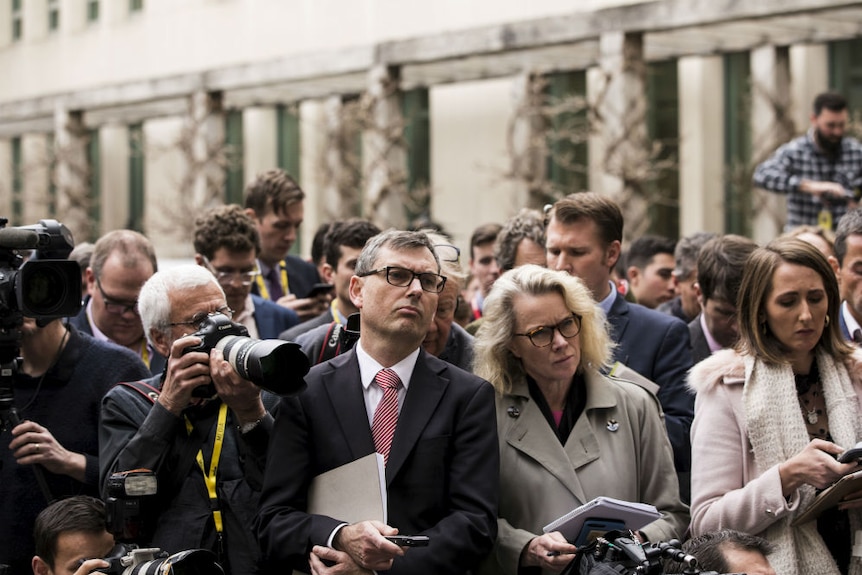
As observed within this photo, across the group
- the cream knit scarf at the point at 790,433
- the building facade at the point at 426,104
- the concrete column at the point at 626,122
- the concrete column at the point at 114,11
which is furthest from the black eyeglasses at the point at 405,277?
the concrete column at the point at 114,11

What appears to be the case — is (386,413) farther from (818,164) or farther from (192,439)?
(818,164)

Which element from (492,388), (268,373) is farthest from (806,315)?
(268,373)

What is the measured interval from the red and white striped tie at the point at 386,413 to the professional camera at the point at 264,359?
34 centimetres

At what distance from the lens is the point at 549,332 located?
16.4 ft

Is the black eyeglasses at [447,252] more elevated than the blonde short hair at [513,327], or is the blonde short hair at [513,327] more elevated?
the black eyeglasses at [447,252]

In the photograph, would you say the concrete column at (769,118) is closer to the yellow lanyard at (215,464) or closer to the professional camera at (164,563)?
the yellow lanyard at (215,464)

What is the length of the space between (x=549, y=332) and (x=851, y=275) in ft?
5.49

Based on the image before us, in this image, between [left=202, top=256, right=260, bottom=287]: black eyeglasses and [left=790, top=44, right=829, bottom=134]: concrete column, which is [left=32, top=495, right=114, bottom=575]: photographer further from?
[left=790, top=44, right=829, bottom=134]: concrete column

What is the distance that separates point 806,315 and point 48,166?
24.3 metres

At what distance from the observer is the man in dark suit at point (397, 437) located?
14.6 feet

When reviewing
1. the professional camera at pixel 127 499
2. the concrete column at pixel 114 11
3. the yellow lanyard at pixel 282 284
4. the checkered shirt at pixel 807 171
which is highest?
the concrete column at pixel 114 11

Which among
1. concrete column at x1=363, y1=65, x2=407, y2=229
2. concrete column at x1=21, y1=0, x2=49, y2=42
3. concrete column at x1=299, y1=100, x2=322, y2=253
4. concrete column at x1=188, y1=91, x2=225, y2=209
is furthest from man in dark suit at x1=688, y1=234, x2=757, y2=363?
concrete column at x1=21, y1=0, x2=49, y2=42

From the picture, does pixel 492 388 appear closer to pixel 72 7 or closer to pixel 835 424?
pixel 835 424

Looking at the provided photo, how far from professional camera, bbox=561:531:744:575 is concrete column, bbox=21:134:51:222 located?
79.9 feet
